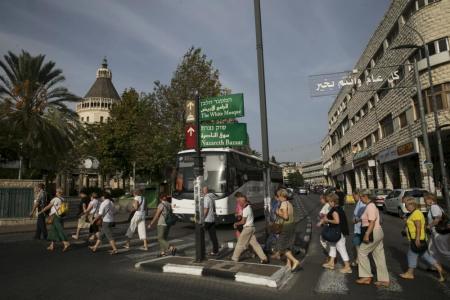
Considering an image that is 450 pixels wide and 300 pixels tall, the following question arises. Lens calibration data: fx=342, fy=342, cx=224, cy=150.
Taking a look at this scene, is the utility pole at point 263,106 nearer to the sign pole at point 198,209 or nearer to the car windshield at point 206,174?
the sign pole at point 198,209

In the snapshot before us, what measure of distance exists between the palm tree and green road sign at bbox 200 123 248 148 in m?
15.9

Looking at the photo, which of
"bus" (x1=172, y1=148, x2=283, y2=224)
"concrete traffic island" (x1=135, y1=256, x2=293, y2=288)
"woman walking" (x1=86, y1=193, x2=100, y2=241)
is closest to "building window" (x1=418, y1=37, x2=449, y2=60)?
"bus" (x1=172, y1=148, x2=283, y2=224)

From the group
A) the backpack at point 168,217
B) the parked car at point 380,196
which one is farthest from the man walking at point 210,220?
the parked car at point 380,196

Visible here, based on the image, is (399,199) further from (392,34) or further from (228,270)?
(392,34)

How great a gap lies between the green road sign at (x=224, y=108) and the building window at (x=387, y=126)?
25.9 metres

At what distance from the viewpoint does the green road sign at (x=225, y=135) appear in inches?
350

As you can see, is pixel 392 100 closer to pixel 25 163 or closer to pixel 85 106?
pixel 25 163

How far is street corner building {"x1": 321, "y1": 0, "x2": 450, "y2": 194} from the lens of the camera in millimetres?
22234

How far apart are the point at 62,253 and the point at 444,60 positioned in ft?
77.8

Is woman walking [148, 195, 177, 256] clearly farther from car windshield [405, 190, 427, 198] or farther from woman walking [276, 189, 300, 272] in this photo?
car windshield [405, 190, 427, 198]

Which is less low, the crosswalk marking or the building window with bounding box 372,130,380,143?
the building window with bounding box 372,130,380,143

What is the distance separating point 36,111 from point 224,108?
17.6 m

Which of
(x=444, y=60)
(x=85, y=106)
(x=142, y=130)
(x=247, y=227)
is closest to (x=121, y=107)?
(x=142, y=130)

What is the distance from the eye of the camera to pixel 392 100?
96.6ft
